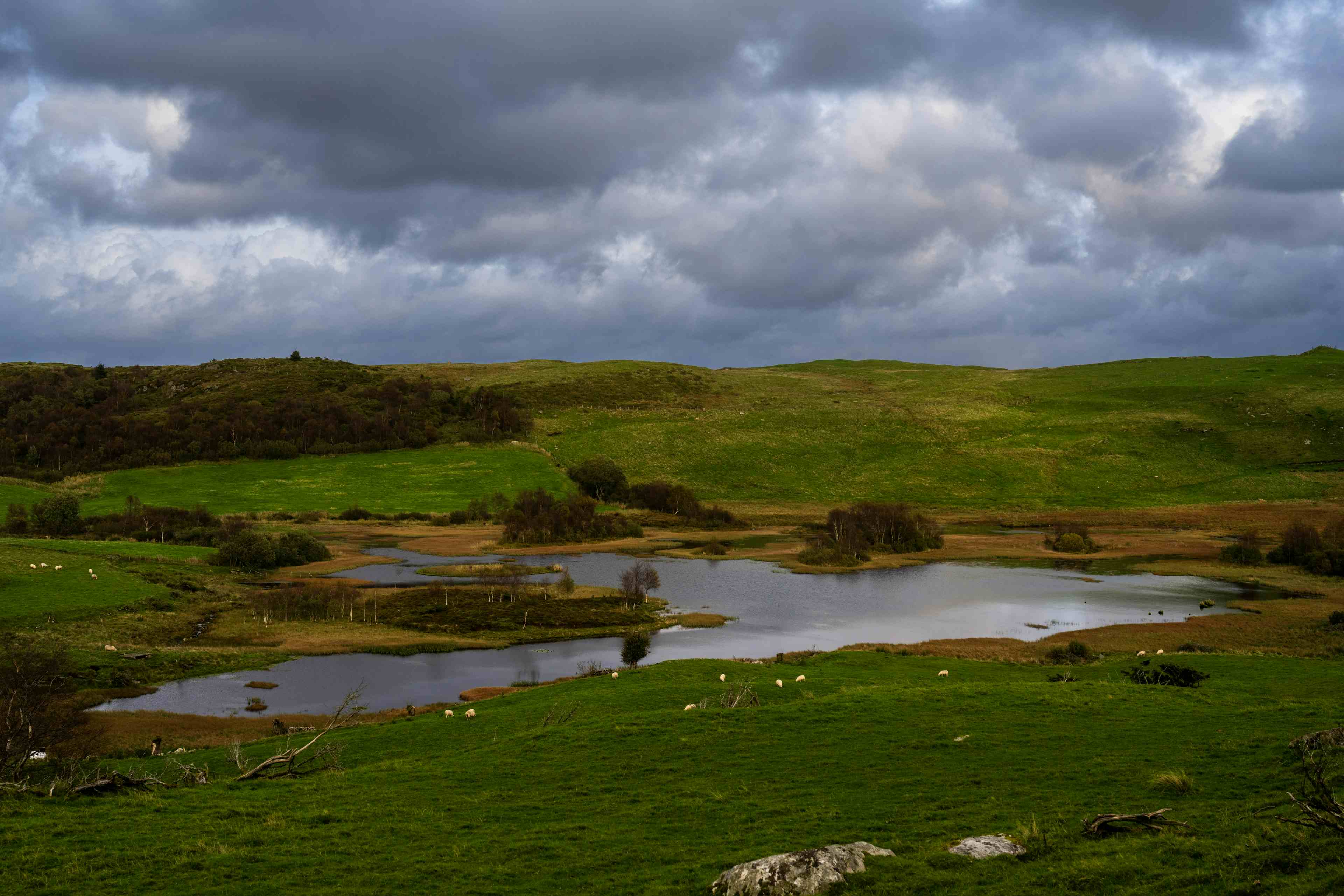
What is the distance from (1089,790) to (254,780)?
19.1m

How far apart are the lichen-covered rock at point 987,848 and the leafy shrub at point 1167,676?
21530mm

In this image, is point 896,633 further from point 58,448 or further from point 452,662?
point 58,448

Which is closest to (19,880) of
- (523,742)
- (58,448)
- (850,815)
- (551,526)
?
(523,742)

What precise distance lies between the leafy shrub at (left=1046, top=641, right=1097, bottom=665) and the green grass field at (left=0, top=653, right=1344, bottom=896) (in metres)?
13.8

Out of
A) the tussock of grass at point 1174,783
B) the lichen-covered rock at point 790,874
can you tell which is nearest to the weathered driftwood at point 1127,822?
the tussock of grass at point 1174,783

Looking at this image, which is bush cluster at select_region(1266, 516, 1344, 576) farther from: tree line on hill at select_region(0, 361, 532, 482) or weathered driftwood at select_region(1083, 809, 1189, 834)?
tree line on hill at select_region(0, 361, 532, 482)

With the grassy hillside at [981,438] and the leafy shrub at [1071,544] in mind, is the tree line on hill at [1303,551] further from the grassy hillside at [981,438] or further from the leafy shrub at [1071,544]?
the grassy hillside at [981,438]

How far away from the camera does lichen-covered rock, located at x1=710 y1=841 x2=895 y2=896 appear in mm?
11289

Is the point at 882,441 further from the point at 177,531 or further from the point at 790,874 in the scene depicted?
the point at 790,874

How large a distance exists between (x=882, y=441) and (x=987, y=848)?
473 ft

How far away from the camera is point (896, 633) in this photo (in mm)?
55000

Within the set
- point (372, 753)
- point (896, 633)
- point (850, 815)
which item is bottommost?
point (896, 633)

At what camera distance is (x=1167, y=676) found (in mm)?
32625

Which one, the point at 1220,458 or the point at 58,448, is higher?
the point at 58,448
